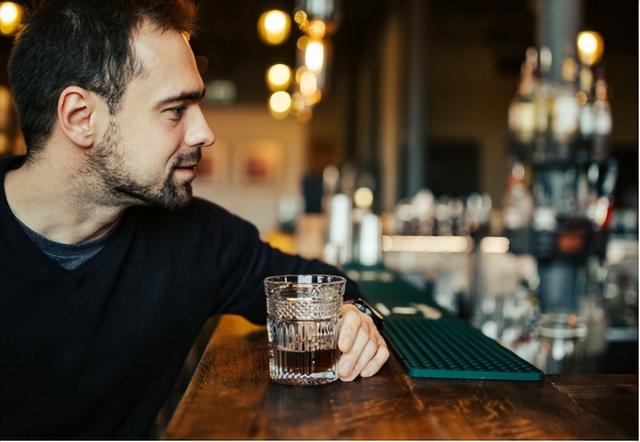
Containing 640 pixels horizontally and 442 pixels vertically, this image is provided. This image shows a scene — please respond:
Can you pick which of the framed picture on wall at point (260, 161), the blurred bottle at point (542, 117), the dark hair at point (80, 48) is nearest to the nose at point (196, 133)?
the dark hair at point (80, 48)

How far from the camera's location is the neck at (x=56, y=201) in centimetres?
137

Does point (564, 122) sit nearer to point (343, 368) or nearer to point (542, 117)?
point (542, 117)

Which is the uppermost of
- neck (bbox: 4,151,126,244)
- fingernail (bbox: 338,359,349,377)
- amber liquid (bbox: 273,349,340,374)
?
neck (bbox: 4,151,126,244)

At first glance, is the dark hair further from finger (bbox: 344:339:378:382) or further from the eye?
finger (bbox: 344:339:378:382)

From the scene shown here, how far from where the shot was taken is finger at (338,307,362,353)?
1141mm

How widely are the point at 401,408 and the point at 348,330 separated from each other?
0.20 m

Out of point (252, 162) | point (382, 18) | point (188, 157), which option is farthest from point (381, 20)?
point (188, 157)

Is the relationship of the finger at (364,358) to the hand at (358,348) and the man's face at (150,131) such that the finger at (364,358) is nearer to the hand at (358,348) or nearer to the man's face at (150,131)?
the hand at (358,348)

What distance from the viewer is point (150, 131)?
1388mm

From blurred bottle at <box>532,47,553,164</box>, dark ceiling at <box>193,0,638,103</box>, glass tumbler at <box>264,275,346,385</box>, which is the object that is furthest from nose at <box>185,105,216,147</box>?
dark ceiling at <box>193,0,638,103</box>

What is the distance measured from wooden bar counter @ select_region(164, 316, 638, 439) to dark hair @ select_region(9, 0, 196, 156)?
0.60 m

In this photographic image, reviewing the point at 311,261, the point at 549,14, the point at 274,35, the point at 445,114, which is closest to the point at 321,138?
the point at 445,114

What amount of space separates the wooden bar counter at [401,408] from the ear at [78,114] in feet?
1.71

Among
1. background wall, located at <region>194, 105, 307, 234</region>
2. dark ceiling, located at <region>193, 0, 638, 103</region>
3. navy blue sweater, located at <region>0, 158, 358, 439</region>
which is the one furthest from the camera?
background wall, located at <region>194, 105, 307, 234</region>
